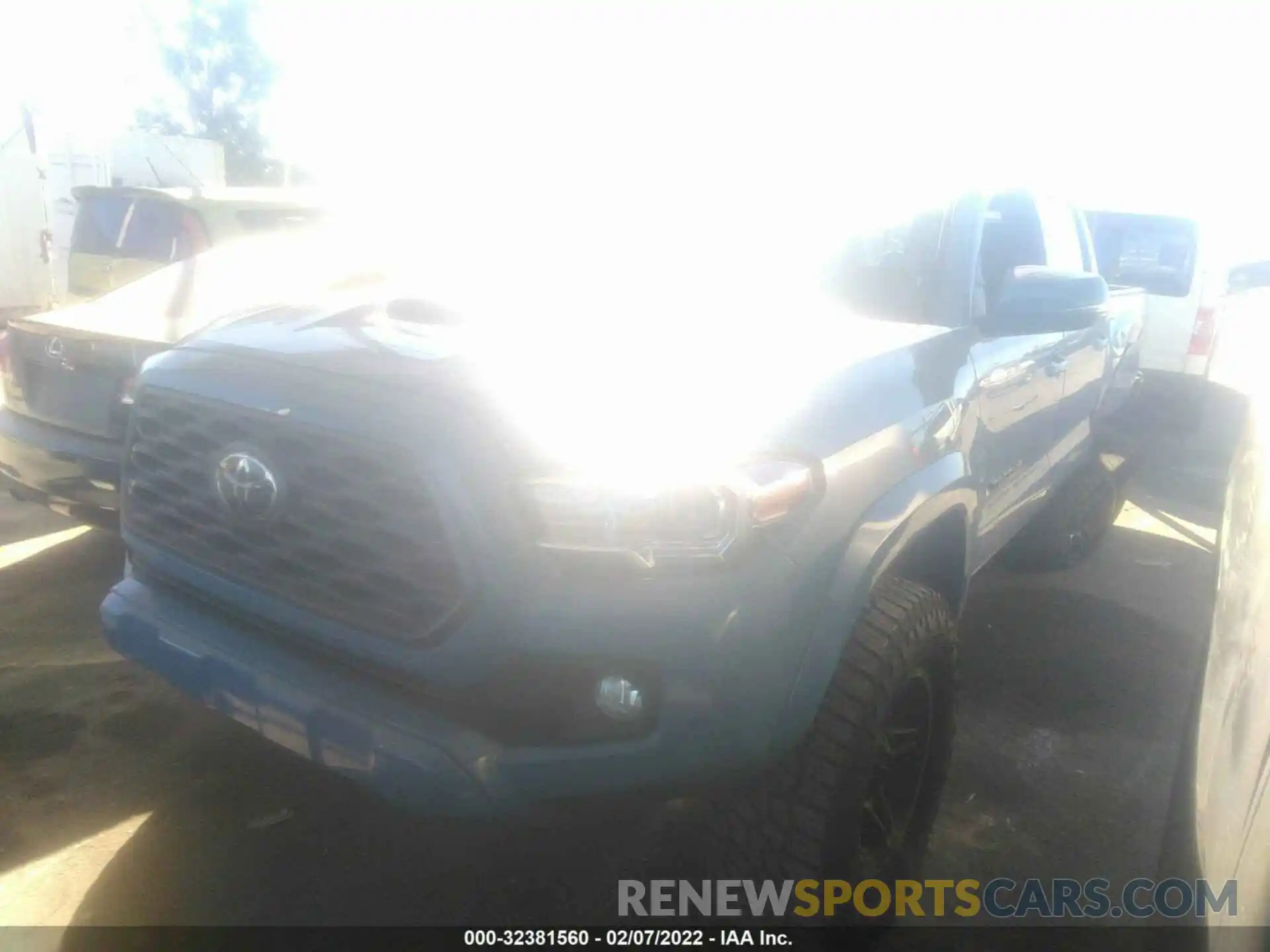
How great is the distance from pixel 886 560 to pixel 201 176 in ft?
55.0

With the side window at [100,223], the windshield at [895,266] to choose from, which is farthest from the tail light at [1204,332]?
the side window at [100,223]

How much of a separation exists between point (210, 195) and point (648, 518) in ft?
17.3

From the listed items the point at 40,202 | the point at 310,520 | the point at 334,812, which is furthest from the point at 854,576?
the point at 40,202

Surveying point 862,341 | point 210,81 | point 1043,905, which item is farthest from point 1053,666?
point 210,81

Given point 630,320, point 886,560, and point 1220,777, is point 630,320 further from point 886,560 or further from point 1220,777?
point 1220,777

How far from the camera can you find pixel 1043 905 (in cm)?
258

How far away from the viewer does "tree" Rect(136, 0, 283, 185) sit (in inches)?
1448

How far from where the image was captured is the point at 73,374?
3.57m

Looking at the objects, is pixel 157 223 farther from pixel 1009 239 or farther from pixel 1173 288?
pixel 1173 288

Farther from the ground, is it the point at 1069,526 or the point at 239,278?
the point at 239,278

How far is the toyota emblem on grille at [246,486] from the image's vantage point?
199 cm

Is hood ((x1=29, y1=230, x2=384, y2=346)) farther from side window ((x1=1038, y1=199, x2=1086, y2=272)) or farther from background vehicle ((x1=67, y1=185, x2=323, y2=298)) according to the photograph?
side window ((x1=1038, y1=199, x2=1086, y2=272))
